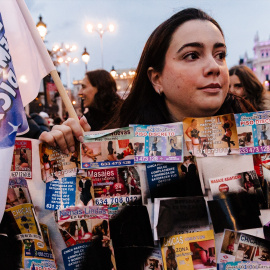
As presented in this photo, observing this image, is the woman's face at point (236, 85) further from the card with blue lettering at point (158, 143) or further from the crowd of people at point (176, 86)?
the card with blue lettering at point (158, 143)

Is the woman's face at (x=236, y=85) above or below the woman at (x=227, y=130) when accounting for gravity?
above

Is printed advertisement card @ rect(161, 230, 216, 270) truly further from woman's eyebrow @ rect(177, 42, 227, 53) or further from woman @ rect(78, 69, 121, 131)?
woman @ rect(78, 69, 121, 131)

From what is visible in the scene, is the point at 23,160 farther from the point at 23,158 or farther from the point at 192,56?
the point at 192,56

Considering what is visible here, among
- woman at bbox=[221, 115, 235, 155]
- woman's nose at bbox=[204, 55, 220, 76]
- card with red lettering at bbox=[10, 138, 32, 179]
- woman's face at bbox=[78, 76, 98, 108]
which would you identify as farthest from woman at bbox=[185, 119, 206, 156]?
woman's face at bbox=[78, 76, 98, 108]

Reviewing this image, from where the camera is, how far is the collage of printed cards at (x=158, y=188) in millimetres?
1133

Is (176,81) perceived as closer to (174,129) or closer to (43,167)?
(174,129)

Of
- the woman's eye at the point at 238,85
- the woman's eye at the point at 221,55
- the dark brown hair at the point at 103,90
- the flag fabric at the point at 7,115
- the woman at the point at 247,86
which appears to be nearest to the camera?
the flag fabric at the point at 7,115

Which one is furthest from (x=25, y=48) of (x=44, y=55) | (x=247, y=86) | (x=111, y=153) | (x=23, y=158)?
(x=247, y=86)

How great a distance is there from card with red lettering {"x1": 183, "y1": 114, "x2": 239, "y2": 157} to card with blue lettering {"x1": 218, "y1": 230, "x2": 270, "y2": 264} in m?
0.31

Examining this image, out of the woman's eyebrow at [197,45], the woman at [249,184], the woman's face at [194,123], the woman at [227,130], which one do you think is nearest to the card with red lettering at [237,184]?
the woman at [249,184]

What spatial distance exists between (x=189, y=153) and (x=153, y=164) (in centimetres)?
15

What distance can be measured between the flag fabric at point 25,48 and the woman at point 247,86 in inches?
105

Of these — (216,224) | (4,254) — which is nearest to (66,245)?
(4,254)

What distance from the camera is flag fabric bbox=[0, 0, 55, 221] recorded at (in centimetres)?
107
